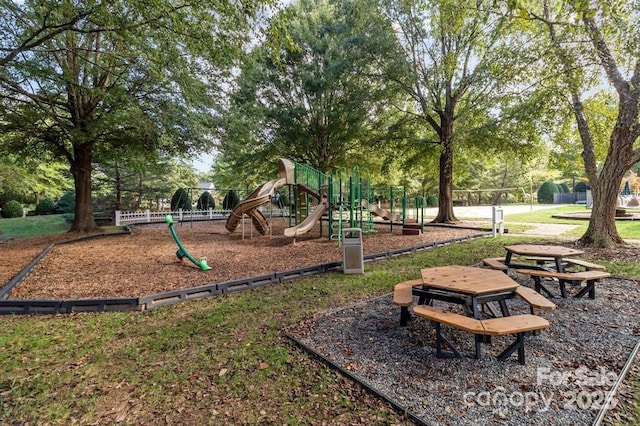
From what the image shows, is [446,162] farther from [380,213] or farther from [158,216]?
[158,216]

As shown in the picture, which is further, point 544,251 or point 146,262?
point 146,262

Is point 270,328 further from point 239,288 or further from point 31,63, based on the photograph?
point 31,63

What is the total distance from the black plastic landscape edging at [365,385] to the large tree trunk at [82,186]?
488 inches

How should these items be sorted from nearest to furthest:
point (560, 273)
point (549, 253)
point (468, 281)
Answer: point (468, 281)
point (560, 273)
point (549, 253)

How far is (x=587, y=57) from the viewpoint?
709 centimetres

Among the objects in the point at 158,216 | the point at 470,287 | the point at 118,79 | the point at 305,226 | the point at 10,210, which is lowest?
the point at 470,287

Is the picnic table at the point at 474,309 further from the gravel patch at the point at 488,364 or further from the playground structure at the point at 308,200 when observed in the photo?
the playground structure at the point at 308,200

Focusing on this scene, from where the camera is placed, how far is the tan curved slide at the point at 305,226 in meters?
8.69

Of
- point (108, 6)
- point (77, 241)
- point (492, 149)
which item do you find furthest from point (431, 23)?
point (77, 241)

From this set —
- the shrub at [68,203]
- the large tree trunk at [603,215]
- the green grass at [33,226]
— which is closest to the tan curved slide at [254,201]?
the large tree trunk at [603,215]

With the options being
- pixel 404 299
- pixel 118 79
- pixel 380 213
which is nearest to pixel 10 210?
pixel 118 79

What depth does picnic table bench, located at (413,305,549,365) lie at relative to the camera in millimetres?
2455

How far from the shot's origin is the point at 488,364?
2.65 meters

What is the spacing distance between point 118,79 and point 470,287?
11388 mm
